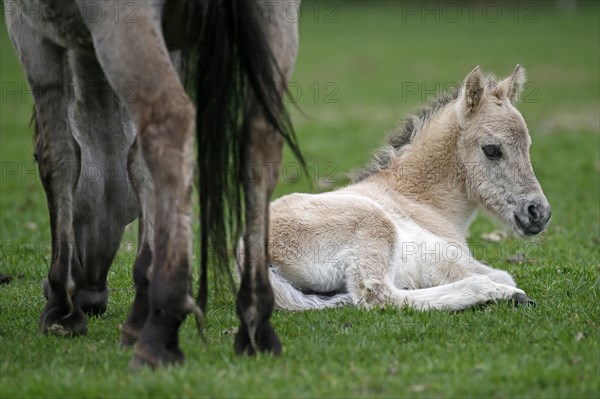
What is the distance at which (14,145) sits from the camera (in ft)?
57.0

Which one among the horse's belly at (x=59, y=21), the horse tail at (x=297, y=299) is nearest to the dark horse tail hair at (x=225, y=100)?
the horse's belly at (x=59, y=21)

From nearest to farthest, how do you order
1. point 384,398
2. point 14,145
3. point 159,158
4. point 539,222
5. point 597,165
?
point 384,398
point 159,158
point 539,222
point 597,165
point 14,145

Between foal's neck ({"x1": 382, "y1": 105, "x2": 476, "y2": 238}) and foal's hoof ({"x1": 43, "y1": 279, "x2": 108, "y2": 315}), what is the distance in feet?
8.24

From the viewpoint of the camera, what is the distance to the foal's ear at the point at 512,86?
23.1ft

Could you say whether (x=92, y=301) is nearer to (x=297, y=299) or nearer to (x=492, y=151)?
(x=297, y=299)

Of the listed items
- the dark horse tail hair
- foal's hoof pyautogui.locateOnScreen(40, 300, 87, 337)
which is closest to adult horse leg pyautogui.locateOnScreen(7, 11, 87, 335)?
foal's hoof pyautogui.locateOnScreen(40, 300, 87, 337)

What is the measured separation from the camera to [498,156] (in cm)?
692

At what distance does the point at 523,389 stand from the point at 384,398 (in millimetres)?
654

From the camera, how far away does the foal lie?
20.3 ft

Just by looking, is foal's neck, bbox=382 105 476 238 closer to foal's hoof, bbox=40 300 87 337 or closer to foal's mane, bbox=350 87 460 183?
foal's mane, bbox=350 87 460 183

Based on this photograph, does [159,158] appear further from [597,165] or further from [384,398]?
[597,165]

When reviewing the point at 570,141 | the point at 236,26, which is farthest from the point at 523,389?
the point at 570,141

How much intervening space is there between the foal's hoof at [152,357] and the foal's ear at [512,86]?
153 inches

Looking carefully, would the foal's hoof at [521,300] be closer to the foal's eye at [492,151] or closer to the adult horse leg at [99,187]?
the foal's eye at [492,151]
